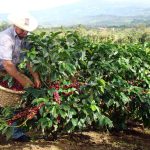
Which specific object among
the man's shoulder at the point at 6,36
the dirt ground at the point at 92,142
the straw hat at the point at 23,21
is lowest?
the dirt ground at the point at 92,142

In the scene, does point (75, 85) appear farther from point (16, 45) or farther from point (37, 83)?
point (16, 45)

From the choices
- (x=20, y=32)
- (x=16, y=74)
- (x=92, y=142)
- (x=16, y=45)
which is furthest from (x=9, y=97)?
(x=92, y=142)

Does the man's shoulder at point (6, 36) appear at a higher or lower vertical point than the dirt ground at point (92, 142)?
higher

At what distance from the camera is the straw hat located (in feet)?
16.6

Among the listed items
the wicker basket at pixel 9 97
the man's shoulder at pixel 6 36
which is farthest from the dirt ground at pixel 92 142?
the man's shoulder at pixel 6 36

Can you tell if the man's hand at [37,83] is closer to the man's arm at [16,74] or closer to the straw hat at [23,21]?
the man's arm at [16,74]

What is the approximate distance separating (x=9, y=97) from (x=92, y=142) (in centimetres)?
163

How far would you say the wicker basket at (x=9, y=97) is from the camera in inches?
200

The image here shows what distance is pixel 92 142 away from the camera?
612 cm

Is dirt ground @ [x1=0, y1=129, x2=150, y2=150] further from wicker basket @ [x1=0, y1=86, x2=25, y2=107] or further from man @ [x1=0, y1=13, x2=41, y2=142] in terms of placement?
man @ [x1=0, y1=13, x2=41, y2=142]

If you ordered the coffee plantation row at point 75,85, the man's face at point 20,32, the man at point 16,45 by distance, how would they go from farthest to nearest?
1. the man's face at point 20,32
2. the man at point 16,45
3. the coffee plantation row at point 75,85

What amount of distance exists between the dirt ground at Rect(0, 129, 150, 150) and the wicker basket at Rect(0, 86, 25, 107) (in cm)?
59

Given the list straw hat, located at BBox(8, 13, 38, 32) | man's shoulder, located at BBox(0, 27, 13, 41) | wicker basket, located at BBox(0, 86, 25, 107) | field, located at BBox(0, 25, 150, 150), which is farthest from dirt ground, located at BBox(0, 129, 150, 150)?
straw hat, located at BBox(8, 13, 38, 32)

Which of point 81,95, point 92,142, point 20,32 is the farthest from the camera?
point 92,142
